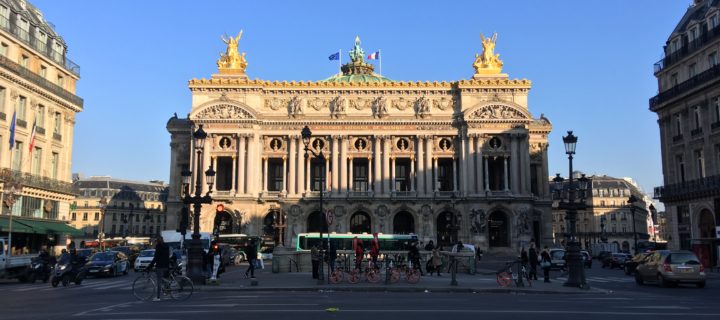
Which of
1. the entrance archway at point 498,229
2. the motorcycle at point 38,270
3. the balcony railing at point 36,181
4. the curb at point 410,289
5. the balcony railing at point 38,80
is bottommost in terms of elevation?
the curb at point 410,289

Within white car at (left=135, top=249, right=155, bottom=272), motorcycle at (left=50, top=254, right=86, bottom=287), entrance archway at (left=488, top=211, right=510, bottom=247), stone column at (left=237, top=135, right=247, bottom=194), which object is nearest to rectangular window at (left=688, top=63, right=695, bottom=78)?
entrance archway at (left=488, top=211, right=510, bottom=247)

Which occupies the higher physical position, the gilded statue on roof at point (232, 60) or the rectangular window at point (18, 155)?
Result: the gilded statue on roof at point (232, 60)

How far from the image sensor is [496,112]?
73.2 meters

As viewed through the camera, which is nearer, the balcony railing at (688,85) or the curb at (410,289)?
→ the curb at (410,289)

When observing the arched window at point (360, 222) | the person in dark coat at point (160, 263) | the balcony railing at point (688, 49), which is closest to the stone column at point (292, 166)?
the arched window at point (360, 222)

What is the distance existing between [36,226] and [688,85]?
53.1m

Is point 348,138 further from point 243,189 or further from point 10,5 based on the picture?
point 10,5

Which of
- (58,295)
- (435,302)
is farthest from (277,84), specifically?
(435,302)

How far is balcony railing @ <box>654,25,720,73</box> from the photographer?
48031 mm

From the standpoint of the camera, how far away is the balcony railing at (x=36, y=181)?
4691 centimetres

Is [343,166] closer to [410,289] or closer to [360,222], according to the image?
[360,222]

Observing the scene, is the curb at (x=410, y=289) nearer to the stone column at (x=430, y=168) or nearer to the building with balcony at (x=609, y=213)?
the stone column at (x=430, y=168)

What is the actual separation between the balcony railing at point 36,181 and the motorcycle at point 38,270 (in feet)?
54.9

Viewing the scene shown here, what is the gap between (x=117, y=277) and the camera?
37.2 meters
